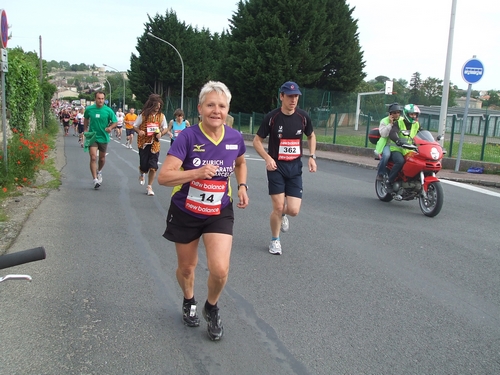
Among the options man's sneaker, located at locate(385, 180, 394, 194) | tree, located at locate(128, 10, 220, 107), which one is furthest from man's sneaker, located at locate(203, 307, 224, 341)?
tree, located at locate(128, 10, 220, 107)

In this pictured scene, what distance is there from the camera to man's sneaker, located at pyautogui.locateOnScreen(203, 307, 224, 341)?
3.76m

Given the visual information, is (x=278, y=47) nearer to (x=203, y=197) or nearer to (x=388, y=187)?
(x=388, y=187)

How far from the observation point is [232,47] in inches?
1549

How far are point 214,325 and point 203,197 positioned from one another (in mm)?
938

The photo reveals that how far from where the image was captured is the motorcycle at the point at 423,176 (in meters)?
8.61

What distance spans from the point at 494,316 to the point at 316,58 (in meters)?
36.6

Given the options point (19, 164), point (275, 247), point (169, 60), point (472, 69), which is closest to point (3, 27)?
point (19, 164)

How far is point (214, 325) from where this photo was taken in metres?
3.78

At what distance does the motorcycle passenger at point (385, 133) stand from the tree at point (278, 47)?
28.2 meters

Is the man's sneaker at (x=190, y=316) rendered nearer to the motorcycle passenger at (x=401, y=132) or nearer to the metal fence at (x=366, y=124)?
the motorcycle passenger at (x=401, y=132)

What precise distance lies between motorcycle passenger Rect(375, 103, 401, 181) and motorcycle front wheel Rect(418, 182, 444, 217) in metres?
1.21

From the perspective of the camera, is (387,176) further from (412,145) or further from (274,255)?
(274,255)

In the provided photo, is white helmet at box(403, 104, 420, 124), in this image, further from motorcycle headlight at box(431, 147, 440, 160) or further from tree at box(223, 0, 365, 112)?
tree at box(223, 0, 365, 112)

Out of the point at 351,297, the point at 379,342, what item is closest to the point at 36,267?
the point at 351,297
